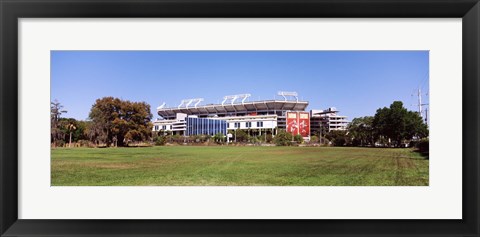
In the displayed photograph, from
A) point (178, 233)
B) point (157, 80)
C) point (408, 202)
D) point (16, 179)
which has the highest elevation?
point (157, 80)

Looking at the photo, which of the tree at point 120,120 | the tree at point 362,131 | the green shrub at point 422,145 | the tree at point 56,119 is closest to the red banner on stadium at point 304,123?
the tree at point 362,131

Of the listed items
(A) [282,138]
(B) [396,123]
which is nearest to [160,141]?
(A) [282,138]

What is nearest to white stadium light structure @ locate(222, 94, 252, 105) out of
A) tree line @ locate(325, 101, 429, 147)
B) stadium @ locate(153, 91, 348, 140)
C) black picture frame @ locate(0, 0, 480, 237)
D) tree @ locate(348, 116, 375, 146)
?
stadium @ locate(153, 91, 348, 140)

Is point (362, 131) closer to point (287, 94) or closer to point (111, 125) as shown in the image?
point (287, 94)

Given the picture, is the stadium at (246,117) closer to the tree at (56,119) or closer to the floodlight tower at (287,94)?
the floodlight tower at (287,94)

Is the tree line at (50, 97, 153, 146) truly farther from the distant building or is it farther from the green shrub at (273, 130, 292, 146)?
the distant building

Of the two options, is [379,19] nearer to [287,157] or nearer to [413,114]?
[413,114]

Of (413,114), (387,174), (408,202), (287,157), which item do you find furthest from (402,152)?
(408,202)
